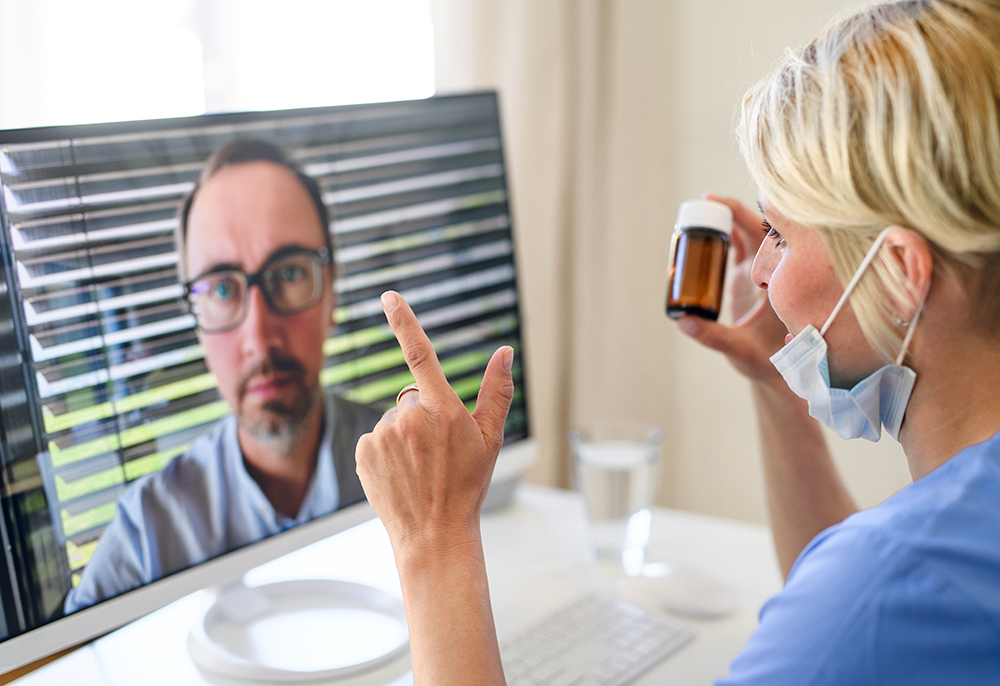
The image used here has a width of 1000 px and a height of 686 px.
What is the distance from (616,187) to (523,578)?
0.90m

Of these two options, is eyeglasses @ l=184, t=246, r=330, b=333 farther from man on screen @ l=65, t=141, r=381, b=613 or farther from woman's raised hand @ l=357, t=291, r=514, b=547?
woman's raised hand @ l=357, t=291, r=514, b=547

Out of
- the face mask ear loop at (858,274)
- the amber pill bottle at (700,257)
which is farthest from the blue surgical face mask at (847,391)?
the amber pill bottle at (700,257)

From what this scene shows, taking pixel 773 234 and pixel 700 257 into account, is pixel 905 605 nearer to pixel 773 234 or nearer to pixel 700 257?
pixel 773 234

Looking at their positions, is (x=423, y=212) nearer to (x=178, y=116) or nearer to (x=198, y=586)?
(x=178, y=116)

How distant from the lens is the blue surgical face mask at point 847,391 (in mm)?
618

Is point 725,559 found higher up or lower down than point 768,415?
lower down

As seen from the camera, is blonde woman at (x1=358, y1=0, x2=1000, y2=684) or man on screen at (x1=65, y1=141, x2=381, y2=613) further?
man on screen at (x1=65, y1=141, x2=381, y2=613)

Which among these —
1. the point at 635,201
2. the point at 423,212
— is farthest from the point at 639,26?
the point at 423,212

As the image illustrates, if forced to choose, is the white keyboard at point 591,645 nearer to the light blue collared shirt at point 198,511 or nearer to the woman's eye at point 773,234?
the light blue collared shirt at point 198,511

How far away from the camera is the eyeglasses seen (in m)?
0.80

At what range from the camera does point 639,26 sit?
158cm

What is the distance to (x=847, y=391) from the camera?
65cm

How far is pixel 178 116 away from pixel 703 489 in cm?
129

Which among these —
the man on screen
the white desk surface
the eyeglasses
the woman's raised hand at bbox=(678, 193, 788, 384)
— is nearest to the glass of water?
the white desk surface
